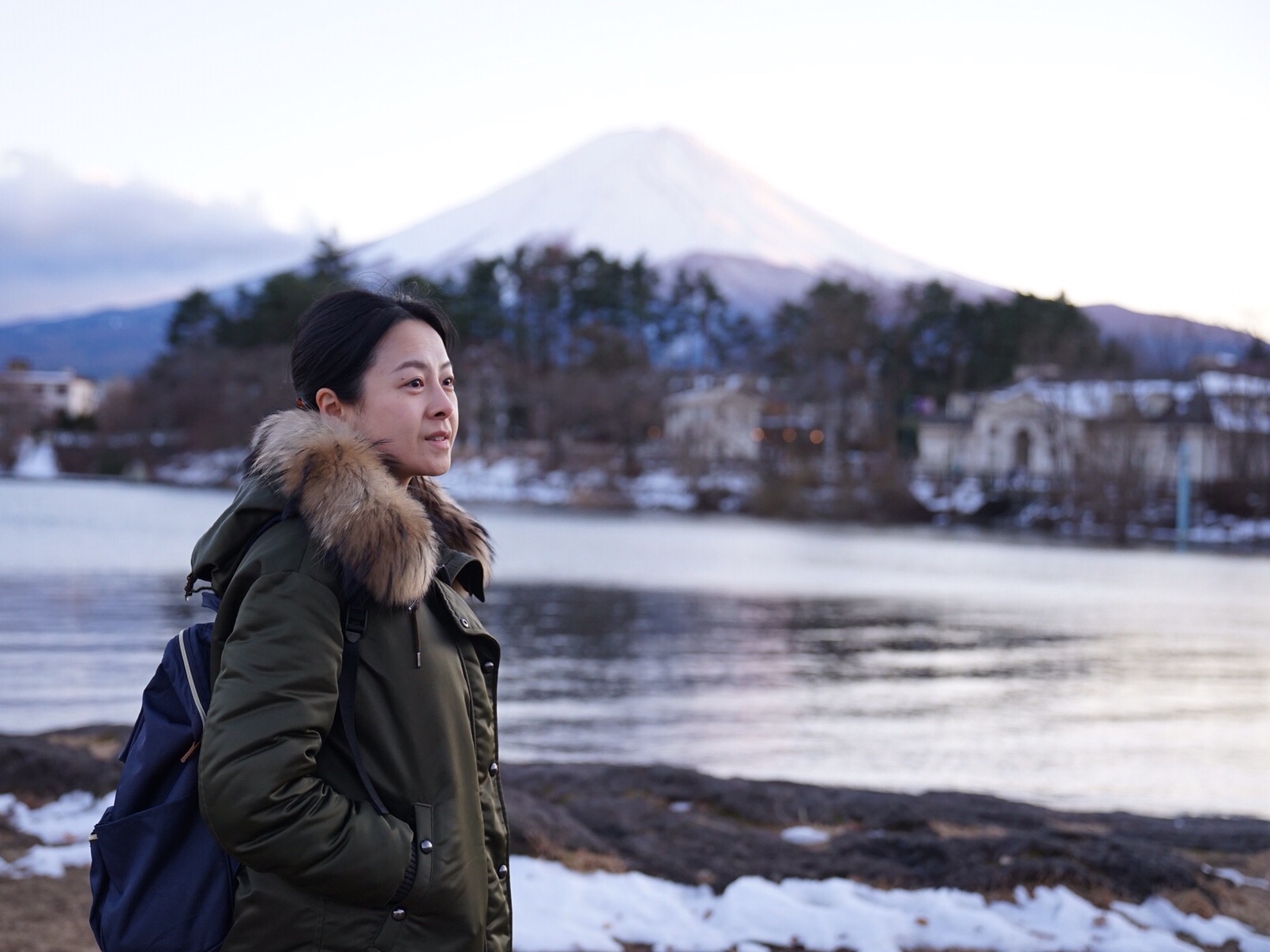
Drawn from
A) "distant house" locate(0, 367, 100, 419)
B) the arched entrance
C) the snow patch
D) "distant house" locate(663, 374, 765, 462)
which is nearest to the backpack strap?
the snow patch

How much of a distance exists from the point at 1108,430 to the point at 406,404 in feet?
146

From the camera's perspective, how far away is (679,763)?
8.24 m

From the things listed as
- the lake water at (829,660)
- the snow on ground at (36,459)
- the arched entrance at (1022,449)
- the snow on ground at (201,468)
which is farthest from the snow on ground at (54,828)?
the snow on ground at (36,459)

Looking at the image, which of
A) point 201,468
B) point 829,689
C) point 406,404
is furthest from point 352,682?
point 201,468

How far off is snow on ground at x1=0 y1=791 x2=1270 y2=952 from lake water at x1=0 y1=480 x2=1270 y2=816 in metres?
3.62

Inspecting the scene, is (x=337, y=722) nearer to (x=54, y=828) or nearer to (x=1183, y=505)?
(x=54, y=828)

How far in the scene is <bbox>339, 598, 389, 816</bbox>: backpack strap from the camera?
61.4 inches

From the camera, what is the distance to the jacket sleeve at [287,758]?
1472mm

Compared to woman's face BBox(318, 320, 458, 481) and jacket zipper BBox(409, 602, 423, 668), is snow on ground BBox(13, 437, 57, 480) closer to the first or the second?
woman's face BBox(318, 320, 458, 481)

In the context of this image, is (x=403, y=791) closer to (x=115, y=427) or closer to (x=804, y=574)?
(x=804, y=574)

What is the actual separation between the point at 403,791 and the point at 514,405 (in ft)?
189

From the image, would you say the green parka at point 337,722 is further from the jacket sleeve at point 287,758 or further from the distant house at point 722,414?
the distant house at point 722,414

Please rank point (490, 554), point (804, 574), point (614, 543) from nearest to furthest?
point (490, 554), point (804, 574), point (614, 543)

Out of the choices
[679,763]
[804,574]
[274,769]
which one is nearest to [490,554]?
[274,769]
